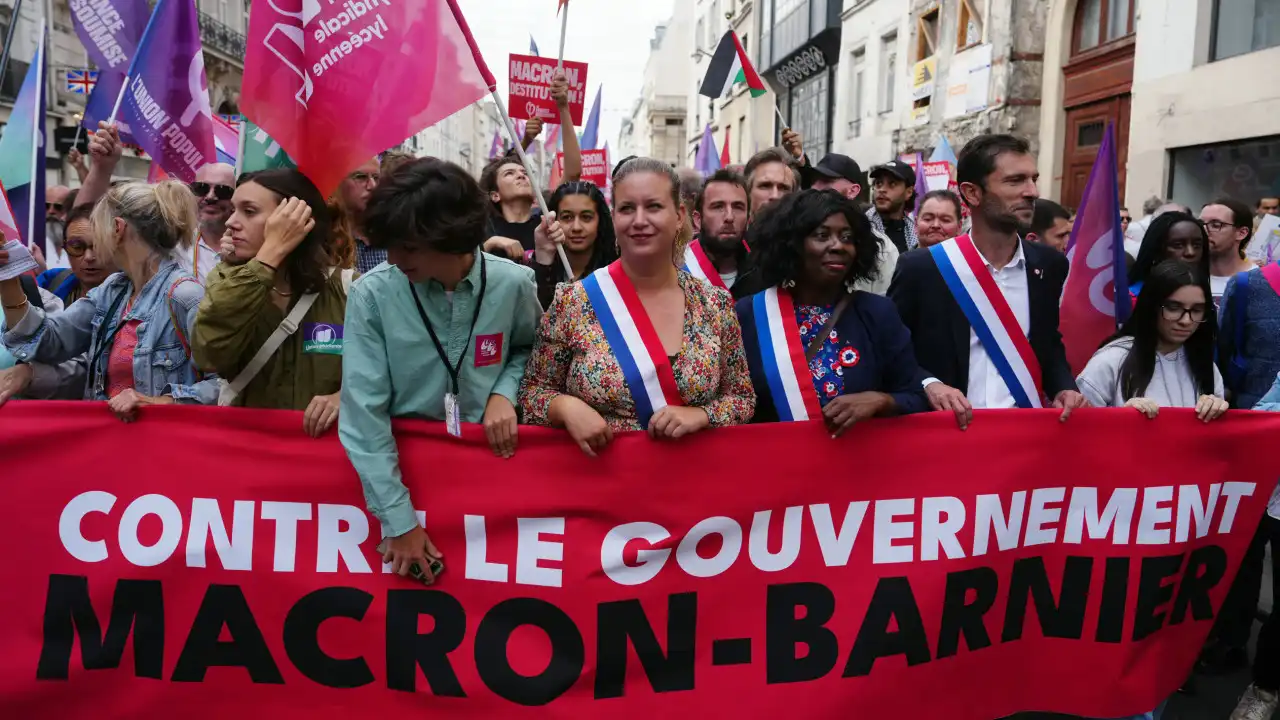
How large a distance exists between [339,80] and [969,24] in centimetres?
1495

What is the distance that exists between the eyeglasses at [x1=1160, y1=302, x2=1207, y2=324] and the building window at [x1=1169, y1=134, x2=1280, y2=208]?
7874mm

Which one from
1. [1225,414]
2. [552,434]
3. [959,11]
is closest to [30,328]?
[552,434]

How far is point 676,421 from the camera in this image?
2.59 meters

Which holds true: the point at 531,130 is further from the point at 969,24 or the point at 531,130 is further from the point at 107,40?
the point at 969,24

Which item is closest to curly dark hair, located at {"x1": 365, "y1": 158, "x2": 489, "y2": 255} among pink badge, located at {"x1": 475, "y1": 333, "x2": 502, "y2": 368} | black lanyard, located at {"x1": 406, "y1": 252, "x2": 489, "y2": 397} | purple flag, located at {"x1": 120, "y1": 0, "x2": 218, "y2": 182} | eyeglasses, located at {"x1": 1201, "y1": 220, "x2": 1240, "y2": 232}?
black lanyard, located at {"x1": 406, "y1": 252, "x2": 489, "y2": 397}

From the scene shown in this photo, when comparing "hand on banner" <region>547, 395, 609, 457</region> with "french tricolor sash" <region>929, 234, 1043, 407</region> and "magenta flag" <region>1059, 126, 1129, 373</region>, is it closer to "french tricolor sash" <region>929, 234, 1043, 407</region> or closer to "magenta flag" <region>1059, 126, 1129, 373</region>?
"french tricolor sash" <region>929, 234, 1043, 407</region>

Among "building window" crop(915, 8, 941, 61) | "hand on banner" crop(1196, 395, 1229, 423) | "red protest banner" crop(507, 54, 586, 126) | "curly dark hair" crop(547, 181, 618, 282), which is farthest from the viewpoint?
"building window" crop(915, 8, 941, 61)

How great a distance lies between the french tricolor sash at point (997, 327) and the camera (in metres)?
3.32

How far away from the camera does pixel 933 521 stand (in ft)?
9.52

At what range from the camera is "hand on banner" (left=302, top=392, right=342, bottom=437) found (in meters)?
2.69

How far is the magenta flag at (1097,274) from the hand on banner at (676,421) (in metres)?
2.54

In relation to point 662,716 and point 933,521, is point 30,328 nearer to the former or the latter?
point 662,716

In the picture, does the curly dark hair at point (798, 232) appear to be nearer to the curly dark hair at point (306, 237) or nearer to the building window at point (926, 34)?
the curly dark hair at point (306, 237)

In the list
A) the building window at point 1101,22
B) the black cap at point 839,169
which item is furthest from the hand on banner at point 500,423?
the building window at point 1101,22
